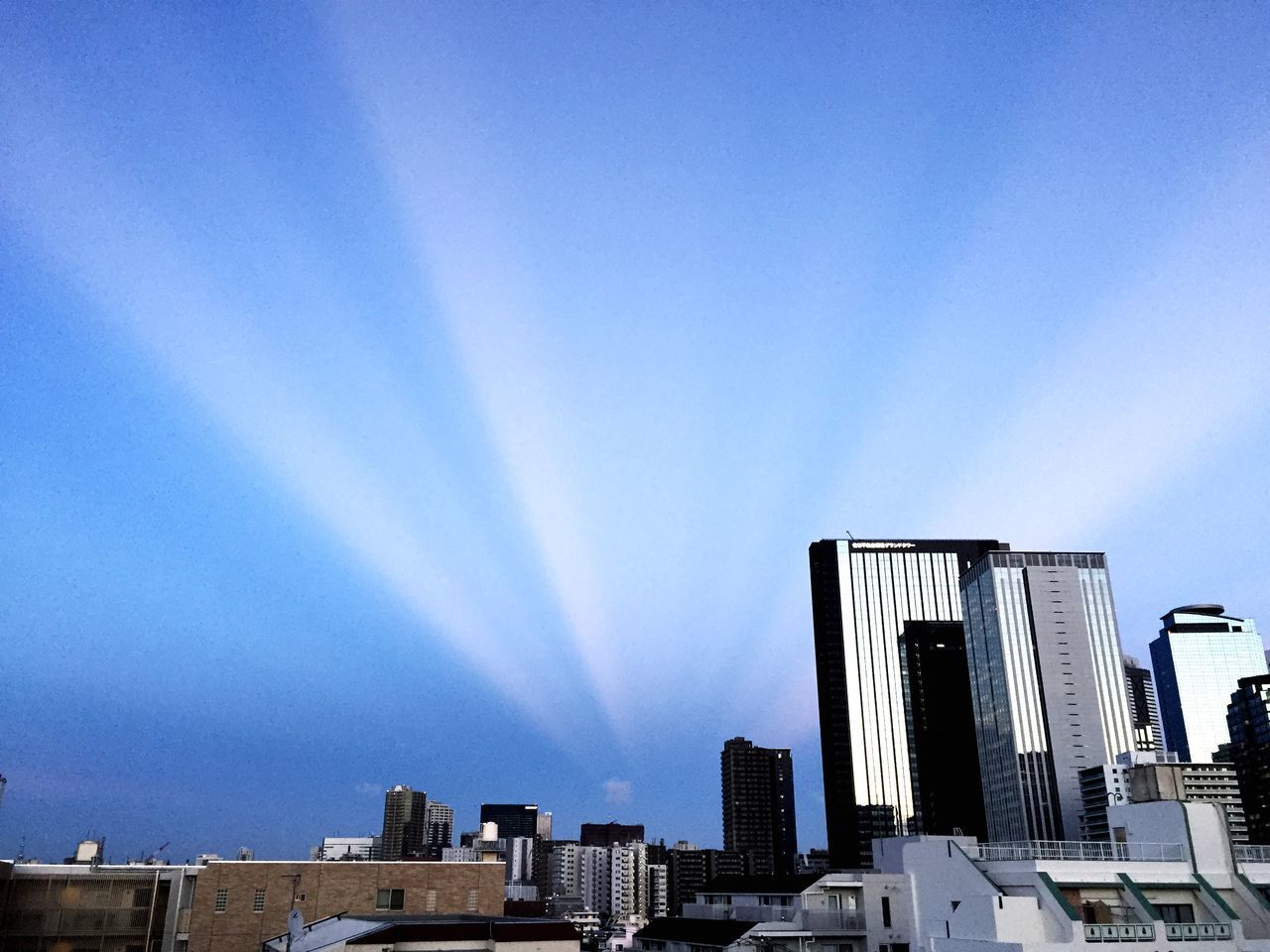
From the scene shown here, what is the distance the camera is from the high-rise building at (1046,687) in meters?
185

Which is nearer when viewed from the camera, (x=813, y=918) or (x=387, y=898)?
(x=387, y=898)

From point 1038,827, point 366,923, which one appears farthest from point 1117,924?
point 1038,827

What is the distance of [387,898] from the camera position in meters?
60.3

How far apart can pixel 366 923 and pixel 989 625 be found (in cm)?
17725

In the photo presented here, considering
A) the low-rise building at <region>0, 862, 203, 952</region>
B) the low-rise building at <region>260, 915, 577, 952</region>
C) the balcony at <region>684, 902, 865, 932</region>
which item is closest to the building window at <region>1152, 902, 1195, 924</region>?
the balcony at <region>684, 902, 865, 932</region>

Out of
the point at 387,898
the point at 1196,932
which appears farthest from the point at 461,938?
the point at 1196,932

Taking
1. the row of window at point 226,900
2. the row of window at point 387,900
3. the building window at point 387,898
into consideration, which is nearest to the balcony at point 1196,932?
the row of window at point 387,900

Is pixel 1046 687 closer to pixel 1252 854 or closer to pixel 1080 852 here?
pixel 1252 854

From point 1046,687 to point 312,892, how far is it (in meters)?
167

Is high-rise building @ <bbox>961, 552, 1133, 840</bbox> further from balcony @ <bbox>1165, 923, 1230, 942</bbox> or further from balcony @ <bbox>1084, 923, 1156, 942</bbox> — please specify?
balcony @ <bbox>1084, 923, 1156, 942</bbox>

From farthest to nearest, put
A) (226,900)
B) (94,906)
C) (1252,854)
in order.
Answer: (226,900)
(94,906)
(1252,854)

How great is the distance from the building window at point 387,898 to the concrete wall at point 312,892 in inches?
9.9

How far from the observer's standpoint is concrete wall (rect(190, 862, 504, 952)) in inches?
2250

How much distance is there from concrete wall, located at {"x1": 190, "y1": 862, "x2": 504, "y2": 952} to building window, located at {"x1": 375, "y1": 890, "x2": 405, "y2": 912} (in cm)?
25
